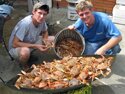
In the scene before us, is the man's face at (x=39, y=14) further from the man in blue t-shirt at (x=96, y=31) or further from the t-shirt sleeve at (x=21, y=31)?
the man in blue t-shirt at (x=96, y=31)

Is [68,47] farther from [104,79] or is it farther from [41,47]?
[104,79]

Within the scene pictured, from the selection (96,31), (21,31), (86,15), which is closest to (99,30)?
(96,31)

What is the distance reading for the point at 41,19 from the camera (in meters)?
5.01

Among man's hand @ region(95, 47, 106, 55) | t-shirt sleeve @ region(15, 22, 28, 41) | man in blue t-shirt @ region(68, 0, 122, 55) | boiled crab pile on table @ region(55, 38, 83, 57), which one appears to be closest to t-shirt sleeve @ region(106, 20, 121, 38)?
man in blue t-shirt @ region(68, 0, 122, 55)

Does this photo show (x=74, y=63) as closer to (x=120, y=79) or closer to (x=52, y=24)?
(x=120, y=79)

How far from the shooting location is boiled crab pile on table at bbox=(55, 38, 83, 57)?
535 centimetres

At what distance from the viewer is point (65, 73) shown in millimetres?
4477

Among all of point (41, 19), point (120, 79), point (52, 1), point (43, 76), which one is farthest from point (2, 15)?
point (52, 1)

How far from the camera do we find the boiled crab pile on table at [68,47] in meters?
5.35

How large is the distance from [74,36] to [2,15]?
1.28 m

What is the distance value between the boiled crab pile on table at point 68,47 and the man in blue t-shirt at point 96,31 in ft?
0.45

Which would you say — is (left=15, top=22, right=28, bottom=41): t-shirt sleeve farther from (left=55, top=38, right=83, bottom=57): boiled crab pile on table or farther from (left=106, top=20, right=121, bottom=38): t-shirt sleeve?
(left=106, top=20, right=121, bottom=38): t-shirt sleeve

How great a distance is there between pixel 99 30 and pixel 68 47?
61 centimetres

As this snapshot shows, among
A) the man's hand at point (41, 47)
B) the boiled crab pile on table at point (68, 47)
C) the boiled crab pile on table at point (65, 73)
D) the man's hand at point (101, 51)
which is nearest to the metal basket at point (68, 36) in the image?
the boiled crab pile on table at point (68, 47)
